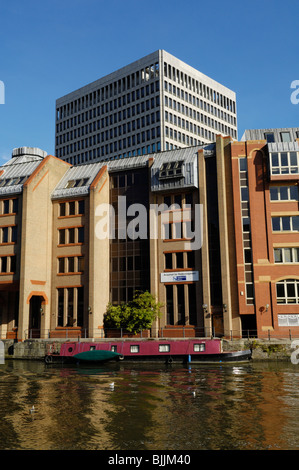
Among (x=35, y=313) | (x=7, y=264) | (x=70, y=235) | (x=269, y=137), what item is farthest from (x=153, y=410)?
(x=269, y=137)

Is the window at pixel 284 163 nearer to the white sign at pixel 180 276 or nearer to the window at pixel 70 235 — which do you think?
the white sign at pixel 180 276

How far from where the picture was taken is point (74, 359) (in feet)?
146

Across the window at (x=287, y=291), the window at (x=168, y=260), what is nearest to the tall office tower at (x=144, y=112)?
the window at (x=168, y=260)

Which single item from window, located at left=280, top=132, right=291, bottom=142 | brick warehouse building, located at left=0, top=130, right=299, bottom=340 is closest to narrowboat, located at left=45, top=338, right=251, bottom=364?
brick warehouse building, located at left=0, top=130, right=299, bottom=340

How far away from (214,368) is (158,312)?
13.9 meters

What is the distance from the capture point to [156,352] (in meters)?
42.9

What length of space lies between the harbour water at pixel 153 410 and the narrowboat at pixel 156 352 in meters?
3.34

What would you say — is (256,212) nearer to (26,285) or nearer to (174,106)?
(26,285)

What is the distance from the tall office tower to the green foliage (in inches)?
2467

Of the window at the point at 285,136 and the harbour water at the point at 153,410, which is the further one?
the window at the point at 285,136

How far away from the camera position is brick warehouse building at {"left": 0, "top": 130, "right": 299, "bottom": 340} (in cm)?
4947

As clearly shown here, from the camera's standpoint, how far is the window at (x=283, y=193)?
50.5m

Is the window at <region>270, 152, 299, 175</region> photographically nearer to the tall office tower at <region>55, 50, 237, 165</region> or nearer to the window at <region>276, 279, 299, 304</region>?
the window at <region>276, 279, 299, 304</region>
